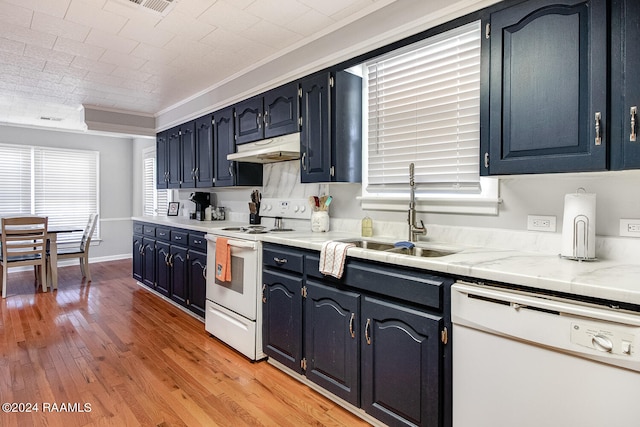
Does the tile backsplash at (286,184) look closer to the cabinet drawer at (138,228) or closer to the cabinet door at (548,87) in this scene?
the cabinet door at (548,87)

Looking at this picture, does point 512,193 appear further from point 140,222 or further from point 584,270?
point 140,222

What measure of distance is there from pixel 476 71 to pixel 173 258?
335 cm

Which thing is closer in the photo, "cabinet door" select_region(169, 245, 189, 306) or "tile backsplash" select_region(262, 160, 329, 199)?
"tile backsplash" select_region(262, 160, 329, 199)

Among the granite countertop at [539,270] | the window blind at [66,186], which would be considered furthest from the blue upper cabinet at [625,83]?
the window blind at [66,186]

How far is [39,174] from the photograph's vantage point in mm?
6184

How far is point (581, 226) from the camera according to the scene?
1.62m

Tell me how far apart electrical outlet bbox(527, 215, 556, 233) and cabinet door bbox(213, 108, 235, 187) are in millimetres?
2714

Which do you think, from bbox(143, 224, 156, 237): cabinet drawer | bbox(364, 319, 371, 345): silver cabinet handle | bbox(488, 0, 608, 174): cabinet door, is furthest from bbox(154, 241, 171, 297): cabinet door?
bbox(488, 0, 608, 174): cabinet door

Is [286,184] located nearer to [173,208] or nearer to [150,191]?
[173,208]

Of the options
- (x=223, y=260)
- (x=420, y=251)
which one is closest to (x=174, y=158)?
(x=223, y=260)

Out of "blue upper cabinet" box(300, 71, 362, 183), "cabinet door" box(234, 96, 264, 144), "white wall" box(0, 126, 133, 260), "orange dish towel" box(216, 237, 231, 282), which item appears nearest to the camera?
"blue upper cabinet" box(300, 71, 362, 183)

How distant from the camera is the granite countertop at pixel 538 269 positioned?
3.94 feet

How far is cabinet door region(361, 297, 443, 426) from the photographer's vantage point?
1.63m

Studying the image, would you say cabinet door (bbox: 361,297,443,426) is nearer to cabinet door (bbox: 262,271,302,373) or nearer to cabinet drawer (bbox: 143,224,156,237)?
cabinet door (bbox: 262,271,302,373)
